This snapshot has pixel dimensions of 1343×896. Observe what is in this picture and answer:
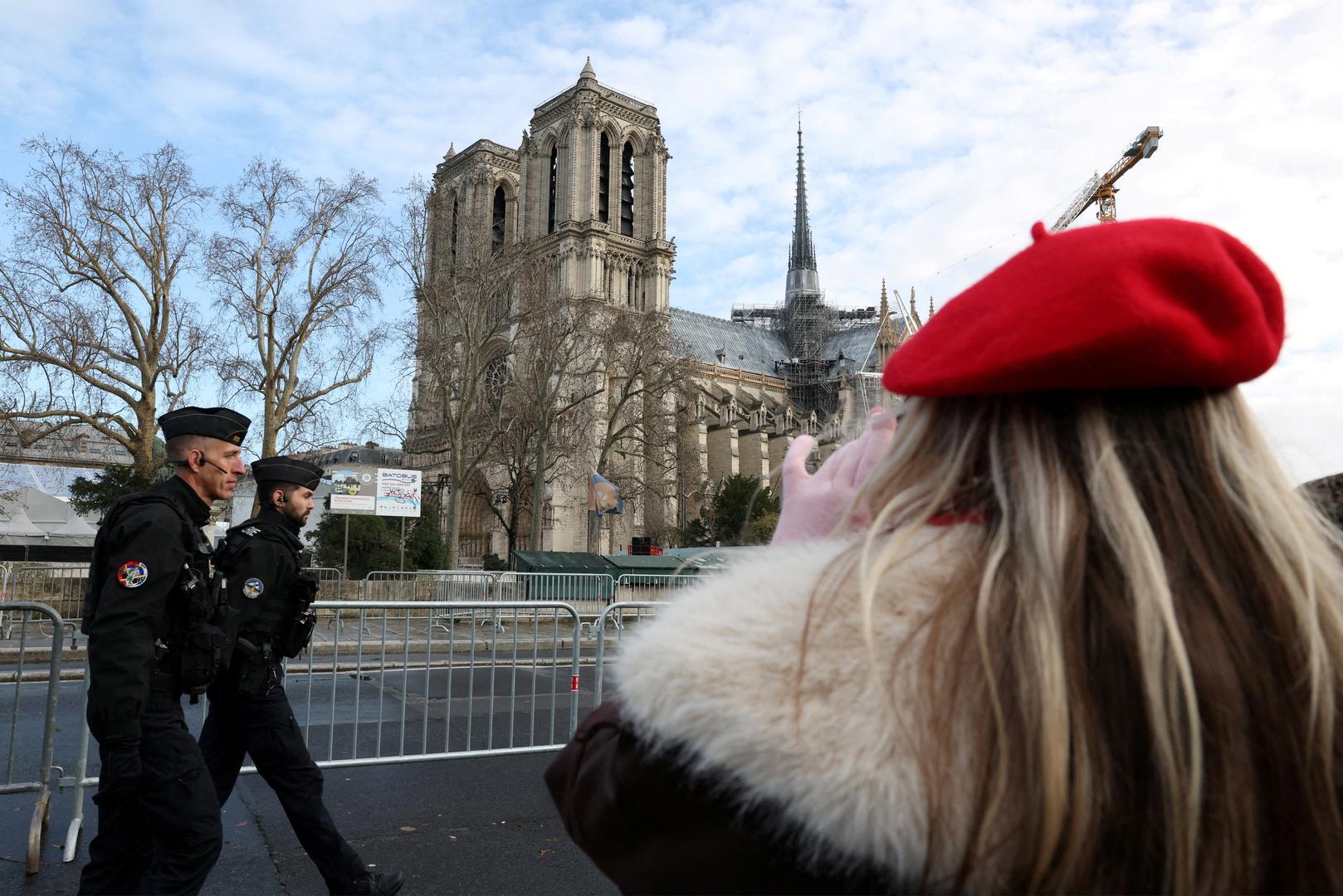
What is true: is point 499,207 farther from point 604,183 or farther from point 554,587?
point 554,587

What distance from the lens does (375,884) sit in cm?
394

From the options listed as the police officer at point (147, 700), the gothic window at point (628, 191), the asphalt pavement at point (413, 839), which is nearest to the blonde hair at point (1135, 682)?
the police officer at point (147, 700)

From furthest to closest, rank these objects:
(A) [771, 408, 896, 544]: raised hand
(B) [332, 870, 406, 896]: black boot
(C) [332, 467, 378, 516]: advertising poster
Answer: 1. (C) [332, 467, 378, 516]: advertising poster
2. (B) [332, 870, 406, 896]: black boot
3. (A) [771, 408, 896, 544]: raised hand

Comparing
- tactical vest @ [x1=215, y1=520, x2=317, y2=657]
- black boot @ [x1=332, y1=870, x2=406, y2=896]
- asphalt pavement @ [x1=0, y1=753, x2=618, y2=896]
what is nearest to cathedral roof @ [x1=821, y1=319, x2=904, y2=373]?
asphalt pavement @ [x1=0, y1=753, x2=618, y2=896]

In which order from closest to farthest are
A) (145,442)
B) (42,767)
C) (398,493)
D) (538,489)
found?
1. (42,767)
2. (145,442)
3. (398,493)
4. (538,489)

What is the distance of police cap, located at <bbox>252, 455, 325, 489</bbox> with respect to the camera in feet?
15.9

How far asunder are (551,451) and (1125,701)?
117 feet

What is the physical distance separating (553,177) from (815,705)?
64095 mm

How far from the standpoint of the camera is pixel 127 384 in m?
24.2

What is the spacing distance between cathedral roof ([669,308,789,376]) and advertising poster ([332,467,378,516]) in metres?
45.5

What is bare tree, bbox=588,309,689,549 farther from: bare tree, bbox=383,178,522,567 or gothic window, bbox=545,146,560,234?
gothic window, bbox=545,146,560,234

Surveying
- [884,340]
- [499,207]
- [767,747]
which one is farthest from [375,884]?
[499,207]

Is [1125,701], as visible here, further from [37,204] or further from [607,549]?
[607,549]

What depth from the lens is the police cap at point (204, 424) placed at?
3957mm
